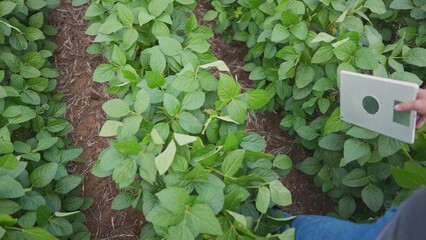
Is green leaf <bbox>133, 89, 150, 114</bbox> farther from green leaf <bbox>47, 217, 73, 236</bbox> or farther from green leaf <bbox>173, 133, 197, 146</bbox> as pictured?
green leaf <bbox>47, 217, 73, 236</bbox>

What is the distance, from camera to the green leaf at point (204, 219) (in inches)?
40.6

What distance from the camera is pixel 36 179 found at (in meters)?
1.38

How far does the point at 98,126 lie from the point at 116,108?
0.72m

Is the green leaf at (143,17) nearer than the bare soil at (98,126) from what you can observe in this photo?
Yes

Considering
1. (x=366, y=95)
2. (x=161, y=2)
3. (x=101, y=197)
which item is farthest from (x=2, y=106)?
(x=366, y=95)

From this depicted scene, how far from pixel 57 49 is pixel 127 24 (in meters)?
0.80

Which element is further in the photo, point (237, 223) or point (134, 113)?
point (134, 113)

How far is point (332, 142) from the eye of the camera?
1.53 meters

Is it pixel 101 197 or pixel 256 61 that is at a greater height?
pixel 256 61

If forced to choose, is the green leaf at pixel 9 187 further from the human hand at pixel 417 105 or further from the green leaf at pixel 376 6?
the green leaf at pixel 376 6

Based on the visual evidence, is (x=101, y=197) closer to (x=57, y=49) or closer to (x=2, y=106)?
(x=2, y=106)

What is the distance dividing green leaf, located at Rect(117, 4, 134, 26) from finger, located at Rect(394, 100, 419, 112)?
978 mm

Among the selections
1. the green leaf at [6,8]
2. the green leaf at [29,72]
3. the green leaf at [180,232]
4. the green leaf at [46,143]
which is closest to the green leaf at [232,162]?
the green leaf at [180,232]

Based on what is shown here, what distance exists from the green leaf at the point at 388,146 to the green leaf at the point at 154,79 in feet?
2.44
